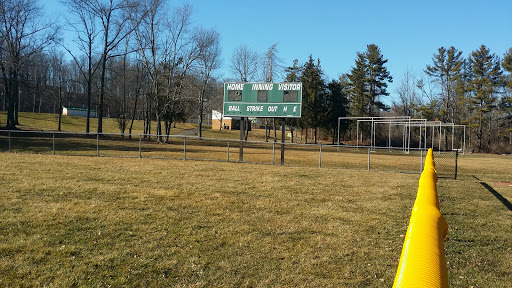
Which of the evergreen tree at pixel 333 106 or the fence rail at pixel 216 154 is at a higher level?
the evergreen tree at pixel 333 106

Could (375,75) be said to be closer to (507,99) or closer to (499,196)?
(507,99)

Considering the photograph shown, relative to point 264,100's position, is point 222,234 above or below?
below

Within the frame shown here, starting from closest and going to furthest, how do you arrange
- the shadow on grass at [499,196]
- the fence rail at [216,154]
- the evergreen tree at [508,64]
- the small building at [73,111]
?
the shadow on grass at [499,196] < the fence rail at [216,154] < the evergreen tree at [508,64] < the small building at [73,111]

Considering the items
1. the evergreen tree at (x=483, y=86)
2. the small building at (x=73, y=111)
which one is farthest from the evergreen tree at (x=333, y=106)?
the small building at (x=73, y=111)

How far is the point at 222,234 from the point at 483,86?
54956mm

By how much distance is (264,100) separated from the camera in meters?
19.0

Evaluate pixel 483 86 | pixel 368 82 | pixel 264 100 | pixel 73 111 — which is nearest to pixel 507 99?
pixel 483 86

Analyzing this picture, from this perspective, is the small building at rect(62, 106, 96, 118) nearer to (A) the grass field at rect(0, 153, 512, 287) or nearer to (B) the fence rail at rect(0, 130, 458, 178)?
(B) the fence rail at rect(0, 130, 458, 178)

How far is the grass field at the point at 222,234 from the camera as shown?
3.95 meters

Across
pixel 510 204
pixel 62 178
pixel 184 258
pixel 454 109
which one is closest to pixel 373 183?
pixel 510 204

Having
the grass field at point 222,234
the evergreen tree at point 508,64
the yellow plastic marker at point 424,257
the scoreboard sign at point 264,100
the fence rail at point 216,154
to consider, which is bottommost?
the grass field at point 222,234

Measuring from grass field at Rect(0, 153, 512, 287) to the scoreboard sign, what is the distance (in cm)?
896

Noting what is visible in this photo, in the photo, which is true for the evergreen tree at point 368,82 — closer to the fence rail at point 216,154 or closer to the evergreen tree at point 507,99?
the evergreen tree at point 507,99

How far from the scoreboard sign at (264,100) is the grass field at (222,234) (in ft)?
29.4
